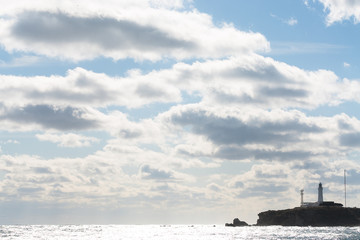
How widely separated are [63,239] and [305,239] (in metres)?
77.9

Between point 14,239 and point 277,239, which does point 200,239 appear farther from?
point 14,239

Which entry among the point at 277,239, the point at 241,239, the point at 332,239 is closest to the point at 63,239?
the point at 241,239

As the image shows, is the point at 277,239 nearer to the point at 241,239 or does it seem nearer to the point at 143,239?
the point at 241,239

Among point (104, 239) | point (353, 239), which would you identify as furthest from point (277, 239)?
point (104, 239)

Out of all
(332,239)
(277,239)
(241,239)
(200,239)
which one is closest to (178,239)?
(200,239)

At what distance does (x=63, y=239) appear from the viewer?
17825 cm

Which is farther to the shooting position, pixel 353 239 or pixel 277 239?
pixel 277 239

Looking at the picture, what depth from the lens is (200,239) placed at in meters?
176

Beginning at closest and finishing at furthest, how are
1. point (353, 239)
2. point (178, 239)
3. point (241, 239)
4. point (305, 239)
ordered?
point (353, 239) < point (305, 239) < point (241, 239) < point (178, 239)

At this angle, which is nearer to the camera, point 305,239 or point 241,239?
point 305,239

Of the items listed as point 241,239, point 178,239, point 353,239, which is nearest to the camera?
point 353,239

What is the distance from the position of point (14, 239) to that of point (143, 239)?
135 feet

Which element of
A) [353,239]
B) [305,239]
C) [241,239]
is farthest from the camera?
[241,239]

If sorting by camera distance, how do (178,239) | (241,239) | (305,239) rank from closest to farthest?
(305,239) < (241,239) < (178,239)
